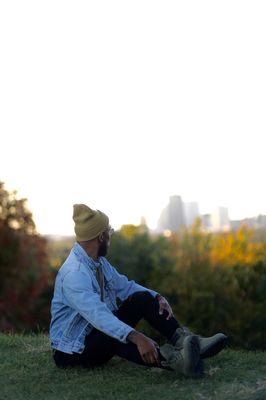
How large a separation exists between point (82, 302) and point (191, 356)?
2.74 ft

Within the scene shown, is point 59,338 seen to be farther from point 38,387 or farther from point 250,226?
point 250,226

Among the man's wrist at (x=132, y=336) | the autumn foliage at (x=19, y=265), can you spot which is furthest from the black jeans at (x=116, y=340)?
the autumn foliage at (x=19, y=265)

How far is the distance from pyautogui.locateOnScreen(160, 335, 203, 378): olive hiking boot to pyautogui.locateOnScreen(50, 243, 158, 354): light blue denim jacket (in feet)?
1.14

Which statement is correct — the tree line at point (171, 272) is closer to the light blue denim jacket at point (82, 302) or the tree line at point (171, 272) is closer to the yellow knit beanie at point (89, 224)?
the light blue denim jacket at point (82, 302)

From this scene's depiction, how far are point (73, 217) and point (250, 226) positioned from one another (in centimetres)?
1561

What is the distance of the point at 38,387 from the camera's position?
5.48 m

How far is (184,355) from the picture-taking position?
16.8 ft

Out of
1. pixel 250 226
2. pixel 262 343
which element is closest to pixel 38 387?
pixel 262 343

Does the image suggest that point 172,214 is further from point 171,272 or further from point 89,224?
point 89,224

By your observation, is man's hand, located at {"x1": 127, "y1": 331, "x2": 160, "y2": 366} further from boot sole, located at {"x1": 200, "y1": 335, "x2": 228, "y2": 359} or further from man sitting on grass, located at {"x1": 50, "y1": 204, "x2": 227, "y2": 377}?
boot sole, located at {"x1": 200, "y1": 335, "x2": 228, "y2": 359}

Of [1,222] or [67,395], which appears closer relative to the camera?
[67,395]

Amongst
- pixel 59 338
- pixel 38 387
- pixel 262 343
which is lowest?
pixel 262 343

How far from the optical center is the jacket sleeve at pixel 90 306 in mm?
5023

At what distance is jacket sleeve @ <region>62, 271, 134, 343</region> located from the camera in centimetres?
502
